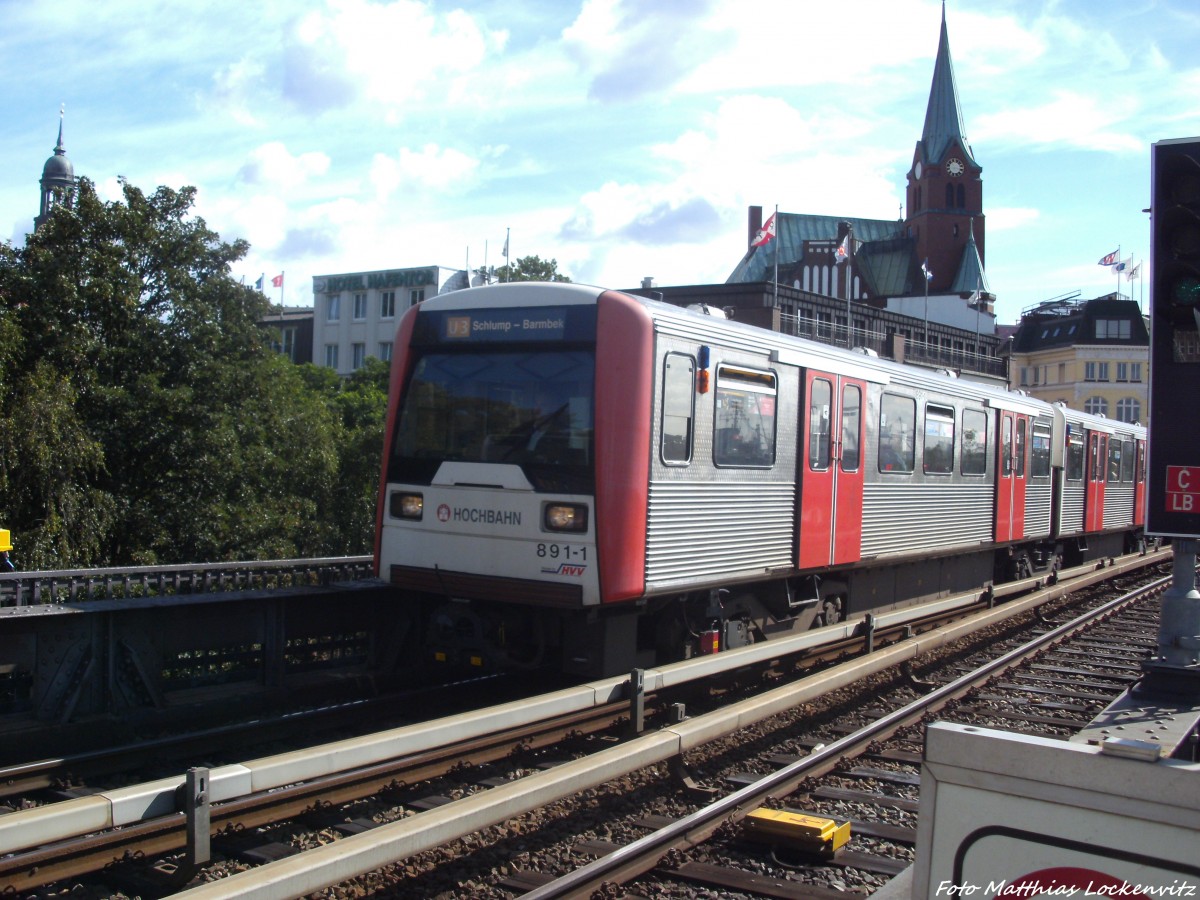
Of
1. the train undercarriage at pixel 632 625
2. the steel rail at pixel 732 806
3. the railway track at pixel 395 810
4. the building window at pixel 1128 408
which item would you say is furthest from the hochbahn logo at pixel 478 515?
the building window at pixel 1128 408

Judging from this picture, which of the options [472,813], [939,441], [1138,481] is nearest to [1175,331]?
[472,813]

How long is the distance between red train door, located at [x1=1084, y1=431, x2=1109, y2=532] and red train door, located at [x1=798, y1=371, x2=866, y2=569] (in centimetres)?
1144

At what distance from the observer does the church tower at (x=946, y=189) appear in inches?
3674

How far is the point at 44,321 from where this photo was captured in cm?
2522

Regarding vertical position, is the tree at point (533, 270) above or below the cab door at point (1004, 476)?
above

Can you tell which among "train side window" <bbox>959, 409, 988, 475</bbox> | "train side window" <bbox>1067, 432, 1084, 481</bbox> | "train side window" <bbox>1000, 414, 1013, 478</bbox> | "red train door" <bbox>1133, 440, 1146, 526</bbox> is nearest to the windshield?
"train side window" <bbox>959, 409, 988, 475</bbox>

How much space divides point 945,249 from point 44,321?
81623 mm

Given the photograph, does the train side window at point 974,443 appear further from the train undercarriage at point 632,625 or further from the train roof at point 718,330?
the train undercarriage at point 632,625

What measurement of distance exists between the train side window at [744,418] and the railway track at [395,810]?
2351 millimetres

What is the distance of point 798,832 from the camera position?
17.7 ft

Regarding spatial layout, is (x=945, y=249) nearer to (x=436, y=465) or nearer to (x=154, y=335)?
(x=154, y=335)

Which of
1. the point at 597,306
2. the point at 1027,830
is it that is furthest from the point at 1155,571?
the point at 1027,830

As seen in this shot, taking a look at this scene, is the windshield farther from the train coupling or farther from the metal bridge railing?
the train coupling

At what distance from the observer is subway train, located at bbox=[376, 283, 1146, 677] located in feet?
26.2
